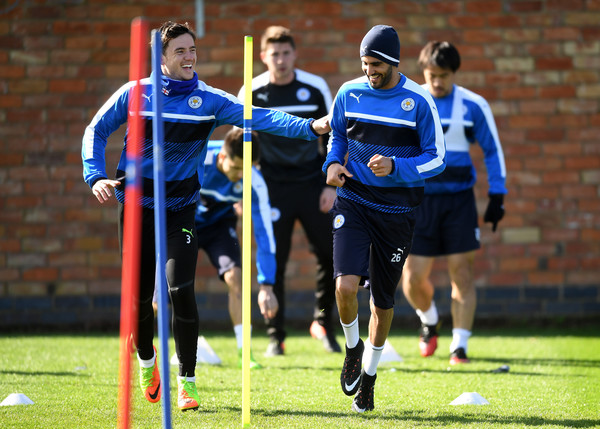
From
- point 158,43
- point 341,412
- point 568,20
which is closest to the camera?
point 158,43

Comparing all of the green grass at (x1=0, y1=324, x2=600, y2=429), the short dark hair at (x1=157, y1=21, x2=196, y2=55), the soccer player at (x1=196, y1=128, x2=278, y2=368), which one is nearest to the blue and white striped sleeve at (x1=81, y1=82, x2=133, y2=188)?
the short dark hair at (x1=157, y1=21, x2=196, y2=55)

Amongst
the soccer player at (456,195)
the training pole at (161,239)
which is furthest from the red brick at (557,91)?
the training pole at (161,239)

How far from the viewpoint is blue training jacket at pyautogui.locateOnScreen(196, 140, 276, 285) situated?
6.06 meters

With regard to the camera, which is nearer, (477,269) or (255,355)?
(255,355)

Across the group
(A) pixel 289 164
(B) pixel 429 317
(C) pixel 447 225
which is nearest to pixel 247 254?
(C) pixel 447 225

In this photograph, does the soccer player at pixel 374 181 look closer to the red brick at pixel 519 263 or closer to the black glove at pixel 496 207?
the black glove at pixel 496 207

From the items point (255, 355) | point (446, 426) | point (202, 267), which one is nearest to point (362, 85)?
point (446, 426)

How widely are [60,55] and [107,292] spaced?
2548 mm

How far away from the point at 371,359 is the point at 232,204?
7.60ft

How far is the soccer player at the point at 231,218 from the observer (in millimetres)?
5988

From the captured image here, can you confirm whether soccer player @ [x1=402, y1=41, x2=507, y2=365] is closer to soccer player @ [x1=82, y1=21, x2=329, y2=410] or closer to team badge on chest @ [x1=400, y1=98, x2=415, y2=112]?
team badge on chest @ [x1=400, y1=98, x2=415, y2=112]

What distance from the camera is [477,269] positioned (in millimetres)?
9102

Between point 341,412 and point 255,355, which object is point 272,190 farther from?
point 341,412

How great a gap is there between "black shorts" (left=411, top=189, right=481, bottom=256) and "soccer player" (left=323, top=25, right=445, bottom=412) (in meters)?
2.00
